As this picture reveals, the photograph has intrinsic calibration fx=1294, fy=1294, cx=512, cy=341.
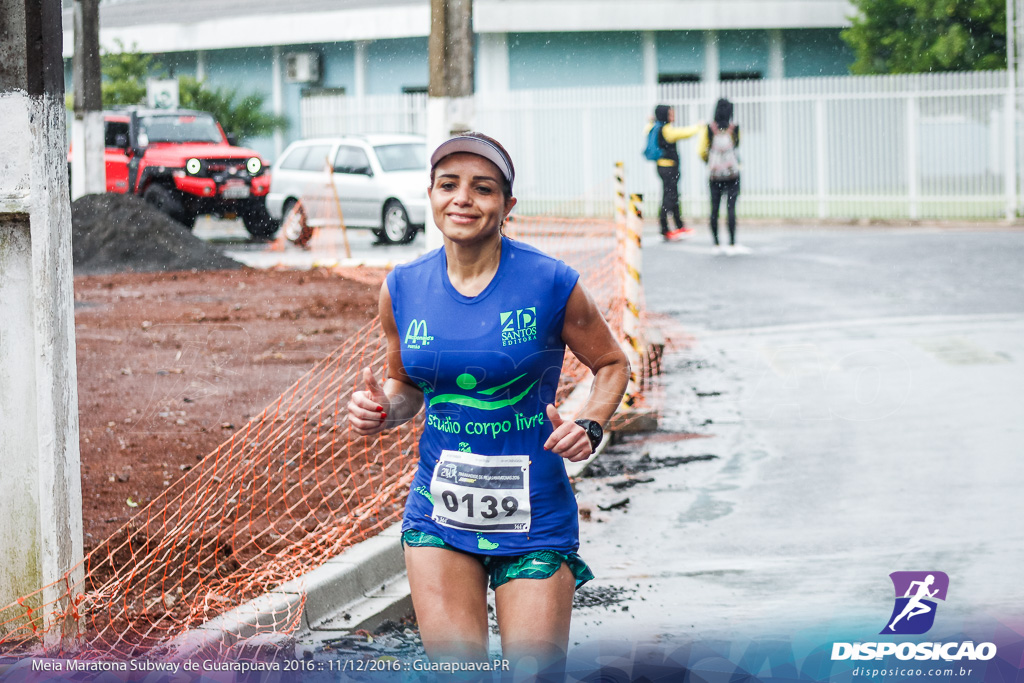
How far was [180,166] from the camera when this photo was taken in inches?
856

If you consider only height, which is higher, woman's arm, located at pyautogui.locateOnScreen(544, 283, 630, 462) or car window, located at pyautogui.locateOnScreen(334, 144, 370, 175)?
car window, located at pyautogui.locateOnScreen(334, 144, 370, 175)

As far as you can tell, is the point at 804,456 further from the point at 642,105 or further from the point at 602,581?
the point at 642,105

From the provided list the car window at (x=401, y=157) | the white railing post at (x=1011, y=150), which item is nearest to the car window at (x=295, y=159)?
the car window at (x=401, y=157)

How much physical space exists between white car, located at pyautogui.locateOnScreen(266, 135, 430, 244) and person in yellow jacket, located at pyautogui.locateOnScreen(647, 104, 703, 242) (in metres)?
3.69

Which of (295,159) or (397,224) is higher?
(295,159)

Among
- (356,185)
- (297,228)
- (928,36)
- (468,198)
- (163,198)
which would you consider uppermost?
(928,36)

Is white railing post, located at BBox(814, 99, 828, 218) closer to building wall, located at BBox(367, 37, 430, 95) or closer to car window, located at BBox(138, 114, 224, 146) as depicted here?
building wall, located at BBox(367, 37, 430, 95)

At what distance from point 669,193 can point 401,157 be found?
4.40m

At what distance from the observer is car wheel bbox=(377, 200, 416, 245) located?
66.8 feet

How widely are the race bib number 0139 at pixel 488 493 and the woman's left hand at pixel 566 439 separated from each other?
157 millimetres

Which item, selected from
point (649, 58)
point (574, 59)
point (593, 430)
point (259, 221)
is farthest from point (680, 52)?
point (593, 430)

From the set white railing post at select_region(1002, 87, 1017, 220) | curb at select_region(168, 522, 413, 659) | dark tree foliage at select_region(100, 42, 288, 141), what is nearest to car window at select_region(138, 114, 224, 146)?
dark tree foliage at select_region(100, 42, 288, 141)

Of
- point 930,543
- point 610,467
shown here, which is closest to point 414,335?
point 930,543

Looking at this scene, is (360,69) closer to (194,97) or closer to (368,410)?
(194,97)
